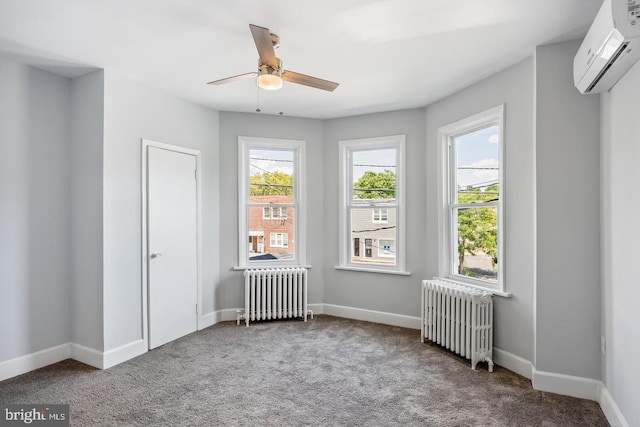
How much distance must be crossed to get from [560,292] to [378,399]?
1.56 m

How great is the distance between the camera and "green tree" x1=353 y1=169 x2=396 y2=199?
14.1ft

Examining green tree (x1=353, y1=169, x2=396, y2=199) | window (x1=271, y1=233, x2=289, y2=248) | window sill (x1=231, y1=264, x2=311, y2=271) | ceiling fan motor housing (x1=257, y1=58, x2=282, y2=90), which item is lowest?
window sill (x1=231, y1=264, x2=311, y2=271)

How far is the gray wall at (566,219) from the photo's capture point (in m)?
2.47

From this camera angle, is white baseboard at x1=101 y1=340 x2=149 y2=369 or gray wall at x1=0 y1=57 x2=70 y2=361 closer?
gray wall at x1=0 y1=57 x2=70 y2=361

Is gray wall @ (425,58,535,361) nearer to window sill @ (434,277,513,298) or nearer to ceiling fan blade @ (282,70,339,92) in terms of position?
window sill @ (434,277,513,298)

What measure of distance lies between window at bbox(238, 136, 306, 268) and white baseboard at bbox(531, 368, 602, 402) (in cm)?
278

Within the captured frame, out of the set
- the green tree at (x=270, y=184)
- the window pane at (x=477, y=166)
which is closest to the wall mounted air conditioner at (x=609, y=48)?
the window pane at (x=477, y=166)

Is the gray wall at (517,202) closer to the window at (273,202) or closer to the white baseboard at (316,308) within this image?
the white baseboard at (316,308)

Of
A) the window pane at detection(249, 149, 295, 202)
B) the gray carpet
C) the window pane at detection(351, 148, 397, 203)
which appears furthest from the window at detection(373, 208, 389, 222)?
the gray carpet

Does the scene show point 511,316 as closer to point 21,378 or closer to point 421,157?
point 421,157

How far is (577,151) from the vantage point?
2.50 m

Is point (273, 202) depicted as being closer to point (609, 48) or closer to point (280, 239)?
point (280, 239)

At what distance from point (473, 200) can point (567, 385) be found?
1703 millimetres

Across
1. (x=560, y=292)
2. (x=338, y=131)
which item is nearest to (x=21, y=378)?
(x=338, y=131)
